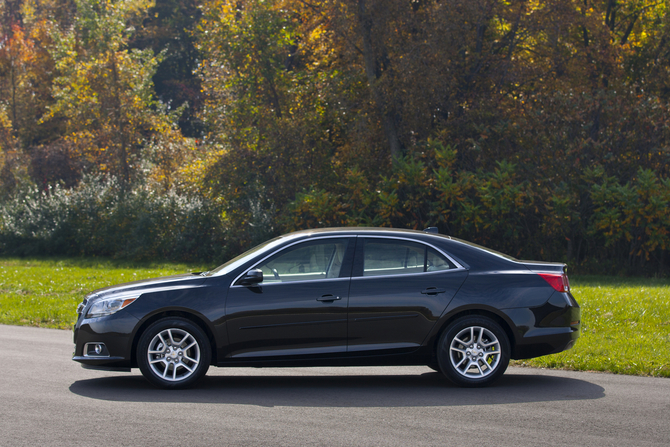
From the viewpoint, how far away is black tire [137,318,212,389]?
7.20 m

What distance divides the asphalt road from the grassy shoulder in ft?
2.25

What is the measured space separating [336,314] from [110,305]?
227 centimetres

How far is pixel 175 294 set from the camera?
727 cm

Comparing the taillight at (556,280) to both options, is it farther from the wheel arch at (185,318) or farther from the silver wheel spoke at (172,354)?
the silver wheel spoke at (172,354)

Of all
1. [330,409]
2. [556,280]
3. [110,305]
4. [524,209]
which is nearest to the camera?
[330,409]

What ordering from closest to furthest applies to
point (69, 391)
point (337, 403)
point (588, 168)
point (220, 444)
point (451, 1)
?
point (220, 444)
point (337, 403)
point (69, 391)
point (588, 168)
point (451, 1)

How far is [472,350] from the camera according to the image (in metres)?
7.37

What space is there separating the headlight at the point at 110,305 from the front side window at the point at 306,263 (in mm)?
1362

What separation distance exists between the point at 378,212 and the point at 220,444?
52.0 ft

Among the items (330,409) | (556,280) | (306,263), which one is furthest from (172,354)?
(556,280)

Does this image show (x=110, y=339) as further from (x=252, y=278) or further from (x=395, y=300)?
(x=395, y=300)

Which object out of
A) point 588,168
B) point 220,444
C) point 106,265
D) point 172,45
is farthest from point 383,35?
point 172,45

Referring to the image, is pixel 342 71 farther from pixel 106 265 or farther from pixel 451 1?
pixel 106 265

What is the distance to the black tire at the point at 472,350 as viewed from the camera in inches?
289
